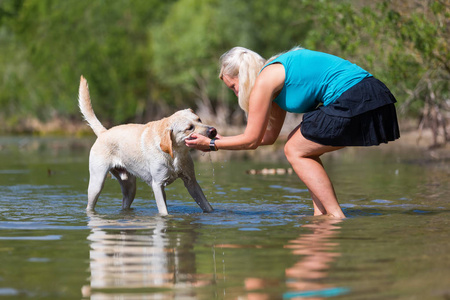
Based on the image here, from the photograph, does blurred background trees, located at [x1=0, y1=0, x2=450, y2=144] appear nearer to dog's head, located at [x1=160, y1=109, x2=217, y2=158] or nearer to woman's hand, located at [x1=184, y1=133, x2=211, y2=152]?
dog's head, located at [x1=160, y1=109, x2=217, y2=158]

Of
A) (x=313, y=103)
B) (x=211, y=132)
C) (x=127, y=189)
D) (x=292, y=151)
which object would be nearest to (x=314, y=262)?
(x=292, y=151)

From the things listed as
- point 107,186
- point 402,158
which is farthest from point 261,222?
point 402,158

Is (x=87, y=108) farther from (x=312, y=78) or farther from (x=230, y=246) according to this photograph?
(x=230, y=246)

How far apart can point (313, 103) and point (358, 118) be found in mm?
495

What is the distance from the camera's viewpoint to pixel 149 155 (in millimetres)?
7559

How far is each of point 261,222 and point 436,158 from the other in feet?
34.5

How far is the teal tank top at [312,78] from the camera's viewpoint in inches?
250

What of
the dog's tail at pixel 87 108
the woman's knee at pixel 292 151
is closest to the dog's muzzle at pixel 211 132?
the woman's knee at pixel 292 151

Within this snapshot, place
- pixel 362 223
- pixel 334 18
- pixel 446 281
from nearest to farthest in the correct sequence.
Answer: pixel 446 281 → pixel 362 223 → pixel 334 18

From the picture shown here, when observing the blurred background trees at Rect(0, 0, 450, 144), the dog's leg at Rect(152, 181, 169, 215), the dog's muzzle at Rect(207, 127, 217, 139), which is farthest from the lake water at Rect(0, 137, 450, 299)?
the blurred background trees at Rect(0, 0, 450, 144)

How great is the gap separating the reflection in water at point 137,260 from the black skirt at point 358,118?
1591 millimetres

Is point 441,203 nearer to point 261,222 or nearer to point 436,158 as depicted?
point 261,222

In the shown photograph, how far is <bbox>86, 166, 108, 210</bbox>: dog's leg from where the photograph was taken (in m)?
7.99

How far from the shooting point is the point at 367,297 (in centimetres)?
375
